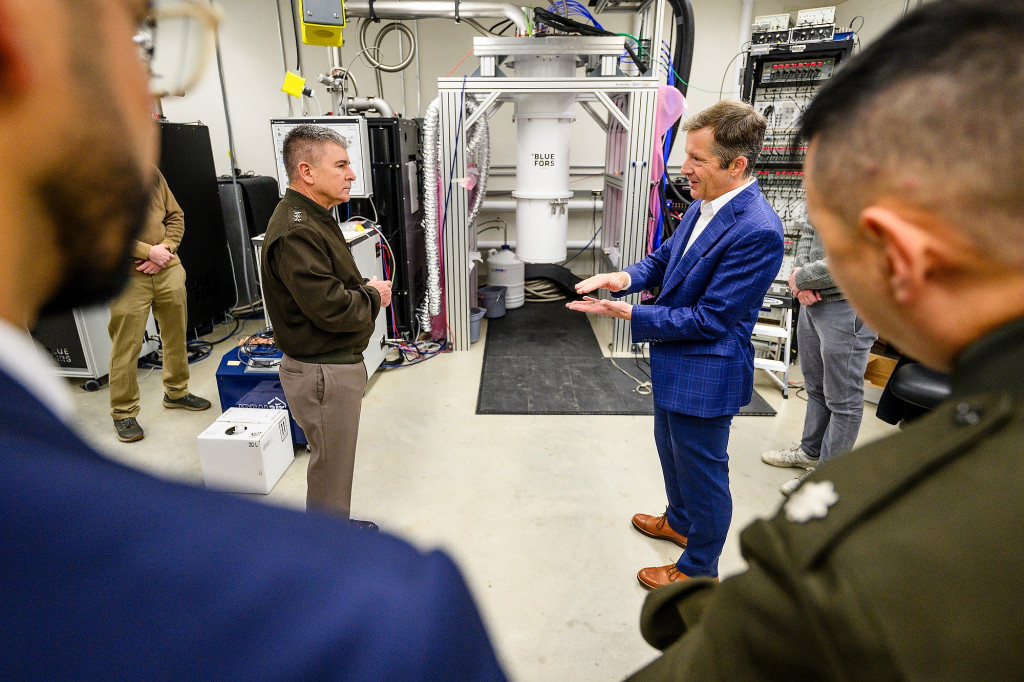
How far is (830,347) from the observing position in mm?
2250

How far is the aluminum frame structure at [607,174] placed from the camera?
3.49 meters

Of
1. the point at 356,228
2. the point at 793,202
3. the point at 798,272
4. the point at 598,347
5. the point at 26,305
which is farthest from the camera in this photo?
the point at 598,347

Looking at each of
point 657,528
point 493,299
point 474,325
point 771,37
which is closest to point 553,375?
point 474,325

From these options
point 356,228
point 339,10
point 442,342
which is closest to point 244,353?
point 356,228

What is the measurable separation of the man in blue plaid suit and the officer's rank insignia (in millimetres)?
1268

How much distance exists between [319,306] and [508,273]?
346cm

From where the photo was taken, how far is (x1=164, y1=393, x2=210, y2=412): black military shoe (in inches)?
124

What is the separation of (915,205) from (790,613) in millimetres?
319

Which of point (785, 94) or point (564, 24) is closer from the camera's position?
point (564, 24)

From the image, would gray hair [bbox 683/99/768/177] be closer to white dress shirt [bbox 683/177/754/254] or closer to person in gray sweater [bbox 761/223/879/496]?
white dress shirt [bbox 683/177/754/254]

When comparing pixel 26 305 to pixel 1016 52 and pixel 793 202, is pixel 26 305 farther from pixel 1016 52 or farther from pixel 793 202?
pixel 793 202

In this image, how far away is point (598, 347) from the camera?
4258 mm

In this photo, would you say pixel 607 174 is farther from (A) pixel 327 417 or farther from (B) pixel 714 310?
(A) pixel 327 417

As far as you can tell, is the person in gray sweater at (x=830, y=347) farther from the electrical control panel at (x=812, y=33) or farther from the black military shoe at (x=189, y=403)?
the black military shoe at (x=189, y=403)
